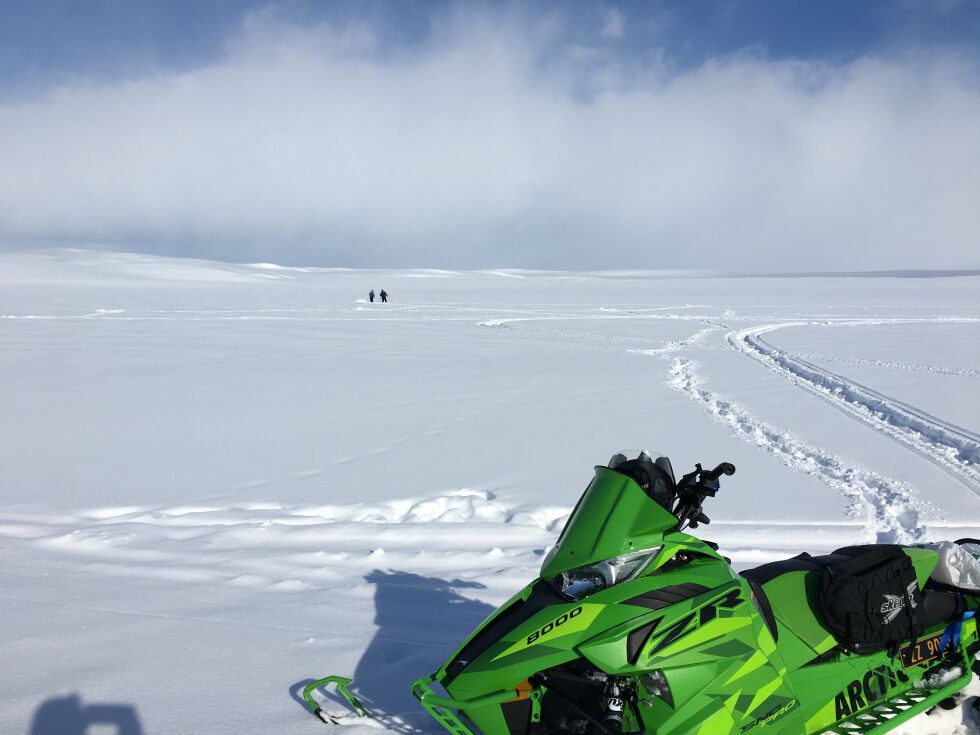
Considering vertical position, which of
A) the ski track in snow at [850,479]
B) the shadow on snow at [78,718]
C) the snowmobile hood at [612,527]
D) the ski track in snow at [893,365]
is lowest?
the shadow on snow at [78,718]

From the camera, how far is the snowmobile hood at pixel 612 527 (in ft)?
7.42

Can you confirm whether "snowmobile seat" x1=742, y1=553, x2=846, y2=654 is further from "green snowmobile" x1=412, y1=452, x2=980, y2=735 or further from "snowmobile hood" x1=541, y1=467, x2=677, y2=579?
"snowmobile hood" x1=541, y1=467, x2=677, y2=579

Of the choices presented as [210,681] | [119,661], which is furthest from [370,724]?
[119,661]

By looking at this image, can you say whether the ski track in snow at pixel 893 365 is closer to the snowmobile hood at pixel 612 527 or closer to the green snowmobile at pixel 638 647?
the green snowmobile at pixel 638 647

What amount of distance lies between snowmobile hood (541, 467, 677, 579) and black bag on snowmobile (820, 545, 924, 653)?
91 centimetres

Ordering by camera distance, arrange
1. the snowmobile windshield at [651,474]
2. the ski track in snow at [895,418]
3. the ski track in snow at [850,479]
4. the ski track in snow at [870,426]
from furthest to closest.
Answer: the ski track in snow at [895,418] → the ski track in snow at [870,426] → the ski track in snow at [850,479] → the snowmobile windshield at [651,474]

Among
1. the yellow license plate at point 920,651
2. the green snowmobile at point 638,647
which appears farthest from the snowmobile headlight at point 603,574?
the yellow license plate at point 920,651

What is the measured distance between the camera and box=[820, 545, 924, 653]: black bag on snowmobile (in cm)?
270

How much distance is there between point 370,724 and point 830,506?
13.5 feet

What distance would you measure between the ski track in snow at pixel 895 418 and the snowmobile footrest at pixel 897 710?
3.57m

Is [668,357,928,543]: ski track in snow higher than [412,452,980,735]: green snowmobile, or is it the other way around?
[412,452,980,735]: green snowmobile

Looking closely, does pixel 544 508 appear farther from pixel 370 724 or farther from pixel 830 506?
pixel 370 724

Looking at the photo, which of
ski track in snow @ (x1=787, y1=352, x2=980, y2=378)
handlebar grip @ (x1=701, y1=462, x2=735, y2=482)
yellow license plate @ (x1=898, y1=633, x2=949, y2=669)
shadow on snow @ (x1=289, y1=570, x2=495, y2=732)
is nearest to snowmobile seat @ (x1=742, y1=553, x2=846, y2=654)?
yellow license plate @ (x1=898, y1=633, x2=949, y2=669)

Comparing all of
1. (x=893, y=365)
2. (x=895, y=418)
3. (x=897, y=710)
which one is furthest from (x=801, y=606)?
(x=893, y=365)
